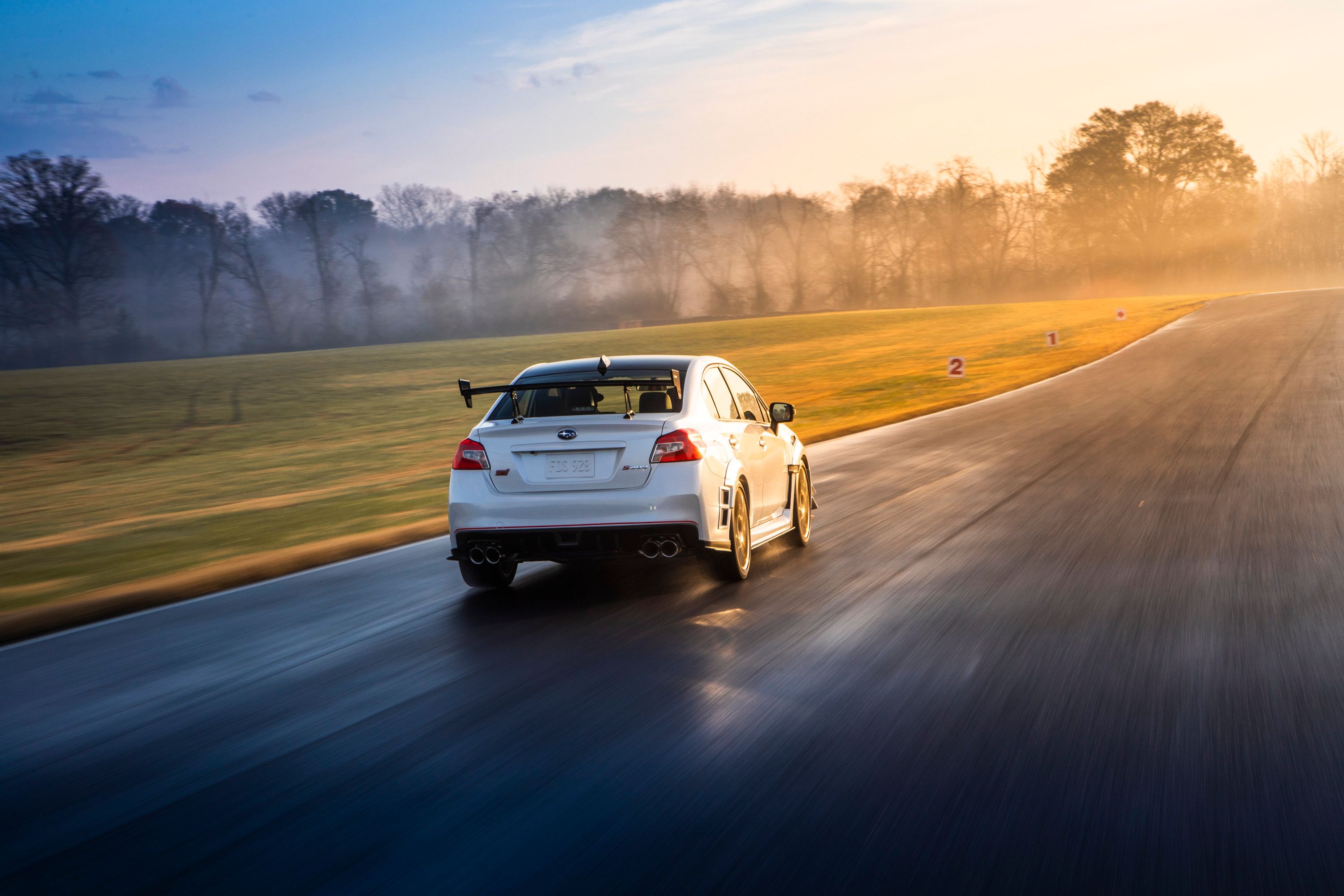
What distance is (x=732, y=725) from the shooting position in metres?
5.36

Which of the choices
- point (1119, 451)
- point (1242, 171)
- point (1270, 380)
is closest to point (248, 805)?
point (1119, 451)

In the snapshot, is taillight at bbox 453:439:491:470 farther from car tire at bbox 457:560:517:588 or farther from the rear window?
car tire at bbox 457:560:517:588

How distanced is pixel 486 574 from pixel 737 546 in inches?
71.5

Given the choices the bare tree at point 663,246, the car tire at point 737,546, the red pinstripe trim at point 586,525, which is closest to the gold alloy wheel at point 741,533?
the car tire at point 737,546

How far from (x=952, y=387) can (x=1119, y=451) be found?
Answer: 18.2 metres

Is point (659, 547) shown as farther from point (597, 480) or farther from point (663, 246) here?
point (663, 246)

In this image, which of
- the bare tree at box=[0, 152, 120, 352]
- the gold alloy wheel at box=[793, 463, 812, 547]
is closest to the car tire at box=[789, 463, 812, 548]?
the gold alloy wheel at box=[793, 463, 812, 547]

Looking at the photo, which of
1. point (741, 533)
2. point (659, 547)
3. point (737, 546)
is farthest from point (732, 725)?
point (741, 533)

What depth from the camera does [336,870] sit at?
12.6ft

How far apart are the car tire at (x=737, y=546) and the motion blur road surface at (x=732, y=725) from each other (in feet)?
0.36

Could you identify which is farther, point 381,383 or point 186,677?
point 381,383

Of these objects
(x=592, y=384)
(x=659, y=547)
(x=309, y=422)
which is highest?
(x=592, y=384)

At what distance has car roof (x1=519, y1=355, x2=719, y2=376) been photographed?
359 inches

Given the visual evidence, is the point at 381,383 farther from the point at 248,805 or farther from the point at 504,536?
the point at 248,805
